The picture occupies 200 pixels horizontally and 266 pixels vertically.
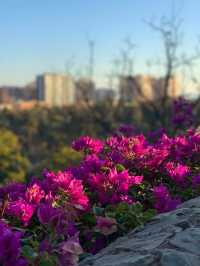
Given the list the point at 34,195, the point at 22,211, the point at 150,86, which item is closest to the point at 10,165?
the point at 150,86

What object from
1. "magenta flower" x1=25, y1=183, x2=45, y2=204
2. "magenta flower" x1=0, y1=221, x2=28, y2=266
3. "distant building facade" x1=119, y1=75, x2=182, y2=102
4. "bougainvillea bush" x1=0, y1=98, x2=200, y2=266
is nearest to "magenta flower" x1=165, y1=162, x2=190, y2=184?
"bougainvillea bush" x1=0, y1=98, x2=200, y2=266

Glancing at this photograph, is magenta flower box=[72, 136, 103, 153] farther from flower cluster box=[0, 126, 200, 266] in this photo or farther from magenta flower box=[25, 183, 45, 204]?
magenta flower box=[25, 183, 45, 204]

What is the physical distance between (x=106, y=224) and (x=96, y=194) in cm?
51

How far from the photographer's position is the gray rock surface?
1.81 metres

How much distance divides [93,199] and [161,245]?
2.70 feet

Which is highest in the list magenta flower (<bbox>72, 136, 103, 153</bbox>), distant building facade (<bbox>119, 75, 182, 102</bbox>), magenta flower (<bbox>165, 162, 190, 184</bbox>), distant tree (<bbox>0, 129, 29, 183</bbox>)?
magenta flower (<bbox>72, 136, 103, 153</bbox>)

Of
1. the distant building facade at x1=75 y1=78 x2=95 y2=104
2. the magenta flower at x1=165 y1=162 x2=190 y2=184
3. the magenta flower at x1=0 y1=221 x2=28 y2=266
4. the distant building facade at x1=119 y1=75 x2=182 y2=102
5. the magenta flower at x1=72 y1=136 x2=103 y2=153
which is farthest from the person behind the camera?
the distant building facade at x1=119 y1=75 x2=182 y2=102

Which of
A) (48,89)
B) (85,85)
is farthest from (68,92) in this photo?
(85,85)

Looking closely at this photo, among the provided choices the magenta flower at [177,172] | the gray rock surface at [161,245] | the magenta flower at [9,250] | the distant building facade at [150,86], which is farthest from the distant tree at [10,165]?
the magenta flower at [9,250]

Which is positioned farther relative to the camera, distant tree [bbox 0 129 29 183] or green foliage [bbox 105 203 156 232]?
distant tree [bbox 0 129 29 183]

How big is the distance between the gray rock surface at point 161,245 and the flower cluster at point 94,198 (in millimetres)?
103

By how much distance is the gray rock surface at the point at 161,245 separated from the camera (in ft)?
Result: 5.93

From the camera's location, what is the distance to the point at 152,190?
2.70 m

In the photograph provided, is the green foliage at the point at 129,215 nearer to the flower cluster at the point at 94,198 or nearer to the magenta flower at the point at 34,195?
the flower cluster at the point at 94,198
